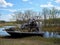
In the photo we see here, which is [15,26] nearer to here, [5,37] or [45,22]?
[5,37]

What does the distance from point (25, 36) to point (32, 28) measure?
0.47m

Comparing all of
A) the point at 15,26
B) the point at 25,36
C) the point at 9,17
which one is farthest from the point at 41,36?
the point at 9,17

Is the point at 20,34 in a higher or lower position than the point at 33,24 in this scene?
lower

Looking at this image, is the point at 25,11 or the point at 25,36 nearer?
the point at 25,11

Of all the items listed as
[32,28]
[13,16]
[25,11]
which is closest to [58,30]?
[32,28]

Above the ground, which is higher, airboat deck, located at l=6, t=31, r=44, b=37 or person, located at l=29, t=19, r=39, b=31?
person, located at l=29, t=19, r=39, b=31

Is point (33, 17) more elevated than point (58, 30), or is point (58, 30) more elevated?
point (33, 17)

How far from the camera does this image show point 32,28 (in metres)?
6.30

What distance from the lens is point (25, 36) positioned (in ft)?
20.8

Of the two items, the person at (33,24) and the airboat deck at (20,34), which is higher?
the person at (33,24)

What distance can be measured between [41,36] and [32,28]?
1.78ft

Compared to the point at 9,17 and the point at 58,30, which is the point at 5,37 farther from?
the point at 58,30

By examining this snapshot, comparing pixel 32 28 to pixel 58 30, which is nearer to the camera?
pixel 58 30

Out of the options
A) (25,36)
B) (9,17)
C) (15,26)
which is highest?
(9,17)
